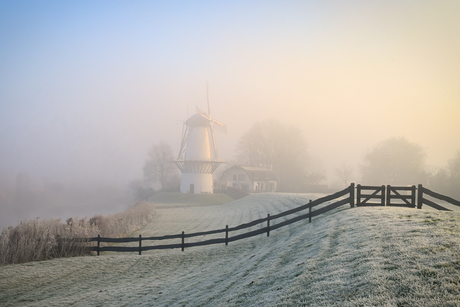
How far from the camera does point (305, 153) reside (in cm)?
7700

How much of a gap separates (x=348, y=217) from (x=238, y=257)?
4.73 metres

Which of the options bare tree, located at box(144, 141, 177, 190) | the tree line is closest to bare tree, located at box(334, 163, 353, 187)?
the tree line

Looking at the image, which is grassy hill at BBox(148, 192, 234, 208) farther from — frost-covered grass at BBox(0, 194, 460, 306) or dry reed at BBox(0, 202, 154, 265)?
frost-covered grass at BBox(0, 194, 460, 306)

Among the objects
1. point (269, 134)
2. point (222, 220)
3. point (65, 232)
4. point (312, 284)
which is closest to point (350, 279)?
point (312, 284)

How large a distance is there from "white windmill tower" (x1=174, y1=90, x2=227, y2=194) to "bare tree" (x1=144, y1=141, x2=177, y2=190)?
15596 mm

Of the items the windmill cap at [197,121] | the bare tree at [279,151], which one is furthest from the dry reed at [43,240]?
the bare tree at [279,151]

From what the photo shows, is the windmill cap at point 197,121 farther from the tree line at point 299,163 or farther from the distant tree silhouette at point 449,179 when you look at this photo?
the distant tree silhouette at point 449,179

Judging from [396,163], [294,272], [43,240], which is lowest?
[43,240]

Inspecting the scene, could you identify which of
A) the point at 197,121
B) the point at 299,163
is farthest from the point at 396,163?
the point at 197,121

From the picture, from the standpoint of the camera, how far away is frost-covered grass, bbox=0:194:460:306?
5691 mm

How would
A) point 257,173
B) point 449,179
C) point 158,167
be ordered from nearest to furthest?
point 449,179 → point 257,173 → point 158,167

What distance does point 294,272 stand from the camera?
7.79 m

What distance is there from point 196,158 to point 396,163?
40.1 meters

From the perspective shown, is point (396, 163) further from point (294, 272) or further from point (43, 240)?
point (43, 240)
